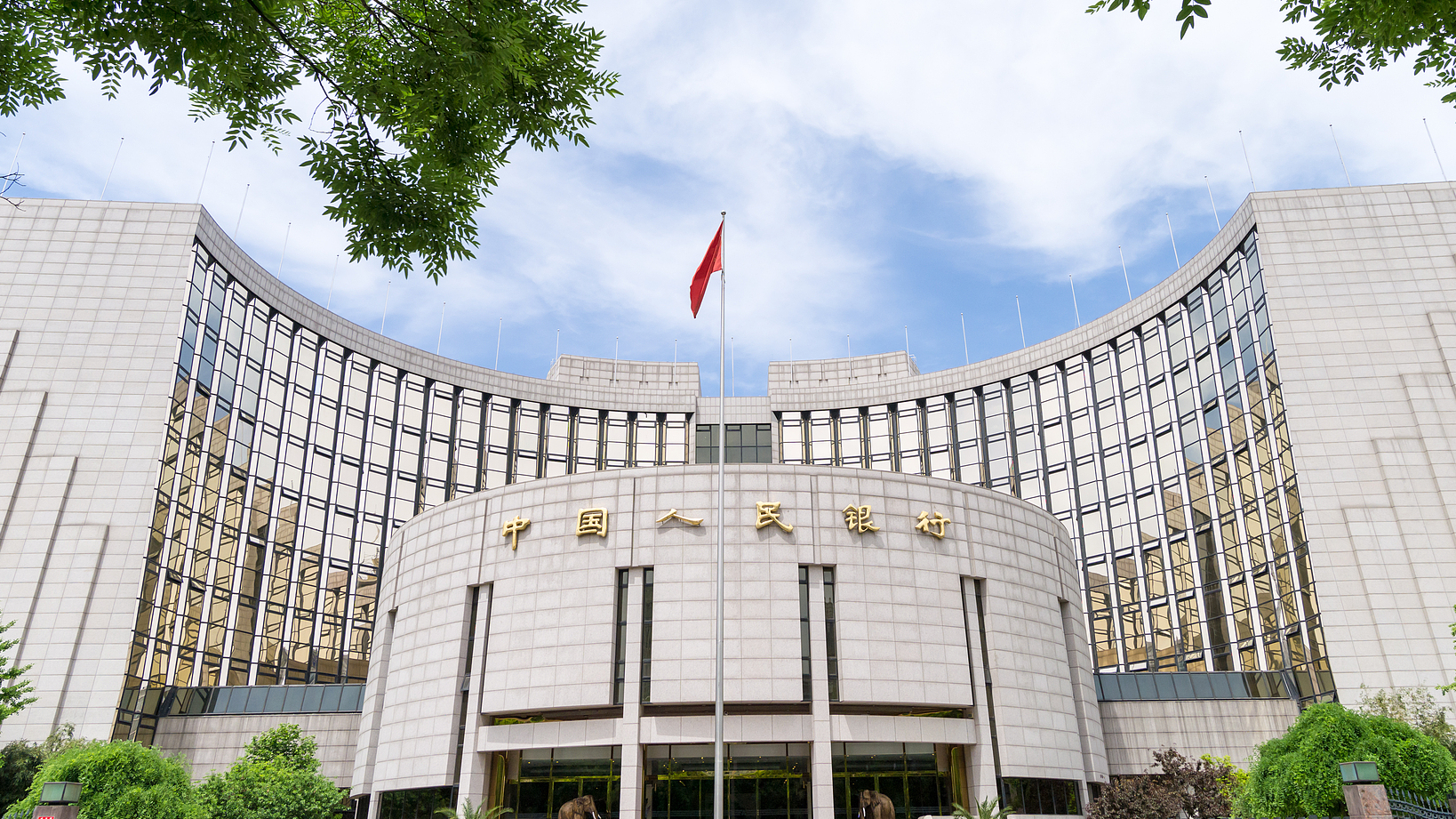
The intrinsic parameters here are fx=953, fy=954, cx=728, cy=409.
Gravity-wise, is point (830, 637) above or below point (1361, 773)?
above

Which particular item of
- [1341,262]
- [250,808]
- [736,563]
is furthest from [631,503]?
[1341,262]

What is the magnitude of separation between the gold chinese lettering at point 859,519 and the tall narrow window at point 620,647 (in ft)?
30.7

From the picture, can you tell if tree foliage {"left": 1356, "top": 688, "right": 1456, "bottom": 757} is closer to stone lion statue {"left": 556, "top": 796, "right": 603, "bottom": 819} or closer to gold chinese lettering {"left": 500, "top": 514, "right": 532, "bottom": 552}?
stone lion statue {"left": 556, "top": 796, "right": 603, "bottom": 819}

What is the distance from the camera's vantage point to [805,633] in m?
37.3

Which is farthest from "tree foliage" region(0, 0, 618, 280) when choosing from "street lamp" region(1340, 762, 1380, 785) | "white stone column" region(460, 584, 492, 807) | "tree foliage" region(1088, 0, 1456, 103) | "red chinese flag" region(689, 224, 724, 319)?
"white stone column" region(460, 584, 492, 807)

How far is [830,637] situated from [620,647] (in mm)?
8246

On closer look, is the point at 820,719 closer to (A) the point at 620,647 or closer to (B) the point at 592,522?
(A) the point at 620,647

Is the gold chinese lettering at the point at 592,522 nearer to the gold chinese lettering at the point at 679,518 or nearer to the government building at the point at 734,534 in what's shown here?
the government building at the point at 734,534

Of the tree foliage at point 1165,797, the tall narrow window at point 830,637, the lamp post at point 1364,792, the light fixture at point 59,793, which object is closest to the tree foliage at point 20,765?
the light fixture at point 59,793

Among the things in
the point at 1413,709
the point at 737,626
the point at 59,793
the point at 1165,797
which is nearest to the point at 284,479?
the point at 737,626

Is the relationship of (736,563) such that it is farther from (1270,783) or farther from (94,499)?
(94,499)

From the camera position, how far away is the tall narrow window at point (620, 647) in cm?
3666

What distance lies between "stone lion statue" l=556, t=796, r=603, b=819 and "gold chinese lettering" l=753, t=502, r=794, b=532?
12050mm

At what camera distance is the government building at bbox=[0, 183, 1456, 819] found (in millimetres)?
37219
